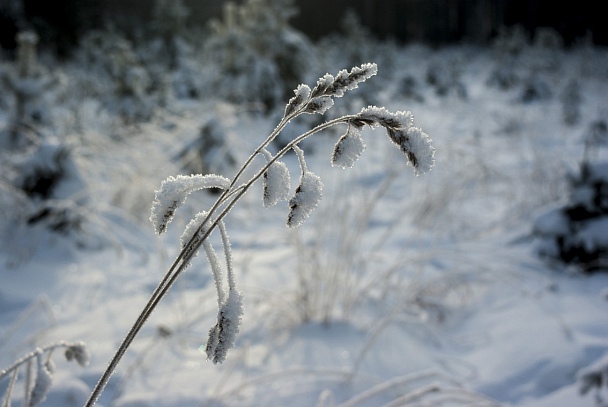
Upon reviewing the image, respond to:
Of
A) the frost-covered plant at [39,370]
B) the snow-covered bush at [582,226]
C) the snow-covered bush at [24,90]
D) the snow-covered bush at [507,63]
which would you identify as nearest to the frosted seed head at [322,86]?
the frost-covered plant at [39,370]

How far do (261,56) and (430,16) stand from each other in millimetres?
23839

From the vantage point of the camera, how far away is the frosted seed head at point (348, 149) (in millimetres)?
553

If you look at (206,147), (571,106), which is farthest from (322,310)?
(571,106)

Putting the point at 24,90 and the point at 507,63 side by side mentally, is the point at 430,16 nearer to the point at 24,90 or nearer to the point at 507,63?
the point at 507,63

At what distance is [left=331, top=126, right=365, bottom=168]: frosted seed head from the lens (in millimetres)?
553

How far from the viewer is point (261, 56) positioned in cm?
870

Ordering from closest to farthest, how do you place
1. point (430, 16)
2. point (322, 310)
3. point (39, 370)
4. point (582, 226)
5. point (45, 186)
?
point (39, 370) → point (322, 310) → point (582, 226) → point (45, 186) → point (430, 16)

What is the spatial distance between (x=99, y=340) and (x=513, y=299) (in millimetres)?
1966

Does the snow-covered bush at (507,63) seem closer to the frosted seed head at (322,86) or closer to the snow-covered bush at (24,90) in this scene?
the snow-covered bush at (24,90)

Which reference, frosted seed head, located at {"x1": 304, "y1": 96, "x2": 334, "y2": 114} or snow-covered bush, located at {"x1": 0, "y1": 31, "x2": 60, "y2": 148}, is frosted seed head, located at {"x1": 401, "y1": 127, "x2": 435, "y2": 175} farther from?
snow-covered bush, located at {"x1": 0, "y1": 31, "x2": 60, "y2": 148}

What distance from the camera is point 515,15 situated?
2906cm

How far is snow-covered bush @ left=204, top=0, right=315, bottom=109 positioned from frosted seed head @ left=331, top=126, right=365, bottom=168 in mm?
8124

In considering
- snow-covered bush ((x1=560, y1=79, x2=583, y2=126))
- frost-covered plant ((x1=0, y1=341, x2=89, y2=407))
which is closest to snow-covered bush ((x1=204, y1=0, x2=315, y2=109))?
snow-covered bush ((x1=560, y1=79, x2=583, y2=126))

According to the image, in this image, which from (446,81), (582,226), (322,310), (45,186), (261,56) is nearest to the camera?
(322,310)
